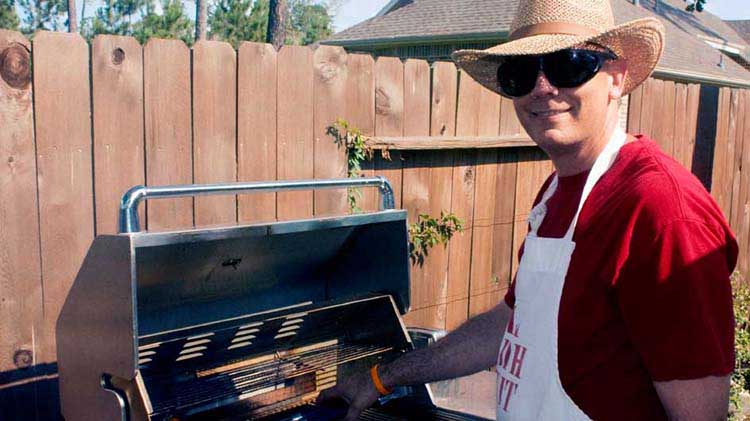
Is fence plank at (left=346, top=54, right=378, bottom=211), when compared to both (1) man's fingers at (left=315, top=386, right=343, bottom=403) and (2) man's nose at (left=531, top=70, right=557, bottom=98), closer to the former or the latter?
(1) man's fingers at (left=315, top=386, right=343, bottom=403)

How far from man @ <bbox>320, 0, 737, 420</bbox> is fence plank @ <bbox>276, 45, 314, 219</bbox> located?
4.49 feet

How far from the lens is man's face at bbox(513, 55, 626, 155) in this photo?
1859 mm

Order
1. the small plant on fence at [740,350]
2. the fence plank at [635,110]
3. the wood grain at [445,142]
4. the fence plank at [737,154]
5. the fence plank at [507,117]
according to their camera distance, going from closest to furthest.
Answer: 1. the wood grain at [445,142]
2. the fence plank at [507,117]
3. the small plant on fence at [740,350]
4. the fence plank at [635,110]
5. the fence plank at [737,154]

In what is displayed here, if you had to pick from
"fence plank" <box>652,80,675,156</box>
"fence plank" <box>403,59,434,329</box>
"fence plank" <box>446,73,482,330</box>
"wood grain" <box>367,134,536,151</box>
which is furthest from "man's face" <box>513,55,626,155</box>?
"fence plank" <box>652,80,675,156</box>

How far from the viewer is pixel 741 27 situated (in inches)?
1293

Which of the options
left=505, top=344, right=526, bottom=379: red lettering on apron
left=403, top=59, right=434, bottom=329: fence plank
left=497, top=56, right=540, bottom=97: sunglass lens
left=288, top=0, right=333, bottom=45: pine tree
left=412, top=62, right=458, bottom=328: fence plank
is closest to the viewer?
left=505, top=344, right=526, bottom=379: red lettering on apron

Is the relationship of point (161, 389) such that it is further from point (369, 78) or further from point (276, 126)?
point (369, 78)

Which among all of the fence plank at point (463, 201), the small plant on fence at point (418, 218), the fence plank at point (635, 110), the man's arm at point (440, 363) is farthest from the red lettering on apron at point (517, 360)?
the fence plank at point (635, 110)

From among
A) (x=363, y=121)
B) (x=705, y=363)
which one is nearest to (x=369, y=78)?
(x=363, y=121)

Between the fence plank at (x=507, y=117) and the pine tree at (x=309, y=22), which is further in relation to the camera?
the pine tree at (x=309, y=22)

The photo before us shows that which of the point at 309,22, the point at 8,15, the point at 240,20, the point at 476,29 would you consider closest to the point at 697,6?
the point at 476,29

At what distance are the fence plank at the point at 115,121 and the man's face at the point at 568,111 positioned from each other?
1.51m

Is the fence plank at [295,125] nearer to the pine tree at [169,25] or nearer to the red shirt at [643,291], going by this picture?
the red shirt at [643,291]

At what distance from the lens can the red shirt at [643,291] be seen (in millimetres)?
1502
